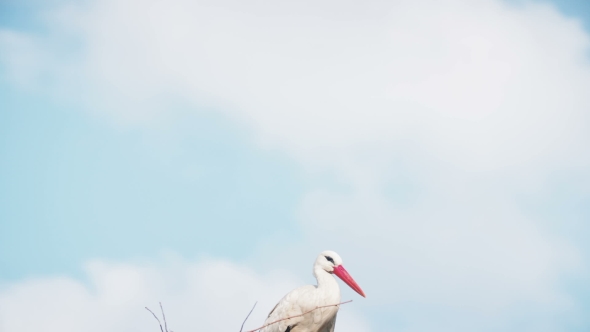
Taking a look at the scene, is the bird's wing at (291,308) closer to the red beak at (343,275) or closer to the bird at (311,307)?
the bird at (311,307)

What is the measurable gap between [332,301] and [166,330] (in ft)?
9.71

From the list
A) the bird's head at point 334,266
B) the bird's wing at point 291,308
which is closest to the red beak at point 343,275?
the bird's head at point 334,266

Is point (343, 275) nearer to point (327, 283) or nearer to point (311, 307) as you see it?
point (327, 283)

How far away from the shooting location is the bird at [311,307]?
19.3 feet

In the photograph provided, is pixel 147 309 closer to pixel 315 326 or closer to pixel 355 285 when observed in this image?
pixel 315 326

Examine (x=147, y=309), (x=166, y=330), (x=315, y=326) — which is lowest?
(x=166, y=330)

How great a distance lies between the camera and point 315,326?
595cm

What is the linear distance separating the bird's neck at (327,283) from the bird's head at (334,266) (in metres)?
0.07

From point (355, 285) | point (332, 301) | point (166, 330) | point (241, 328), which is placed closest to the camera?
point (166, 330)

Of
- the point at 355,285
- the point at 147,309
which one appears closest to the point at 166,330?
the point at 147,309

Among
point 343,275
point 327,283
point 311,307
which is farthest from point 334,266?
point 311,307

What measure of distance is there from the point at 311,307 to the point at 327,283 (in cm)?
34

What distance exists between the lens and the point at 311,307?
5836 mm

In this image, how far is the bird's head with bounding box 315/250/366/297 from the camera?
6.22 metres
